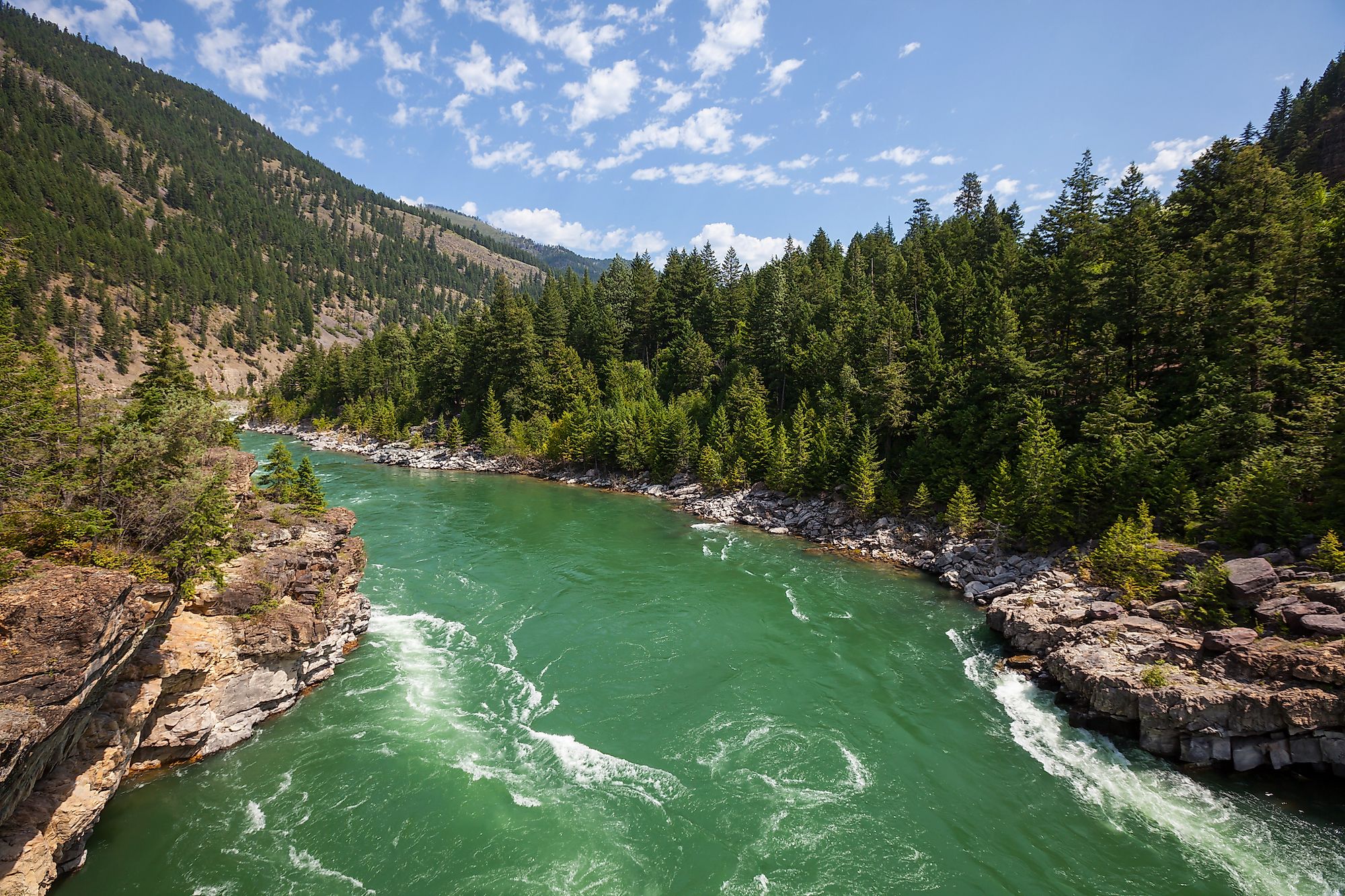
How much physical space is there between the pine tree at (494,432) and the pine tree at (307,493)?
35.1 metres

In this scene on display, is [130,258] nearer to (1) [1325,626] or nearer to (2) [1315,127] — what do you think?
(1) [1325,626]

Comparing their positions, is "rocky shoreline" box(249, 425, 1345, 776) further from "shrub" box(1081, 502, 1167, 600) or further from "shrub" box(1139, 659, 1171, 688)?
"shrub" box(1081, 502, 1167, 600)

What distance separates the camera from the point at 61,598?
9555 millimetres

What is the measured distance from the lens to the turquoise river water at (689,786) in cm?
1114

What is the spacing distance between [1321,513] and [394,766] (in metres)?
29.6

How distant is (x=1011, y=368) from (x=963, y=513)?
9400 millimetres

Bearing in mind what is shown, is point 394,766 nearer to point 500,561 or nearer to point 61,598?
point 61,598

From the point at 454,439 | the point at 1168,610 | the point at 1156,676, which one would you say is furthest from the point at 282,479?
the point at 454,439

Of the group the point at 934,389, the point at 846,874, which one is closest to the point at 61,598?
the point at 846,874

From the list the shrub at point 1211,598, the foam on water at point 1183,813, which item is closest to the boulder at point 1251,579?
the shrub at point 1211,598

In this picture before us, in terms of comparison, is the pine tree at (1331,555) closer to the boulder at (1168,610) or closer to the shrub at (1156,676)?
the boulder at (1168,610)

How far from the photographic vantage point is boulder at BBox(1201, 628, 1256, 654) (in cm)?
1506

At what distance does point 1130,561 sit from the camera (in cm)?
2038

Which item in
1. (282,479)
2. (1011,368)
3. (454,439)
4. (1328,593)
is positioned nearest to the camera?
(1328,593)
